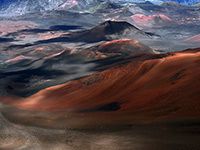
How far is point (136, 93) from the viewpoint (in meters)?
12.3

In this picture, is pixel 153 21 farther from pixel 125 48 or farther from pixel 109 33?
pixel 125 48

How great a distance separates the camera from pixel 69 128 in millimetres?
11062

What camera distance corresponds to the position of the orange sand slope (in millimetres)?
9562

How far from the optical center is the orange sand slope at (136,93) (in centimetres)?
956

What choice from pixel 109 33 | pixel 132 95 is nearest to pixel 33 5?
pixel 109 33

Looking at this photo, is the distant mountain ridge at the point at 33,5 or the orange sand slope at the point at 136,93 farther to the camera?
the distant mountain ridge at the point at 33,5

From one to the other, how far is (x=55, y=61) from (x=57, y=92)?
14959mm

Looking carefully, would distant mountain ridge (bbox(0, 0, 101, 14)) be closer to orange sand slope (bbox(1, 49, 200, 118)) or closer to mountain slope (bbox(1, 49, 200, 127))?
orange sand slope (bbox(1, 49, 200, 118))

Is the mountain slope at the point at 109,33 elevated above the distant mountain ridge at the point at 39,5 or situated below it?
below

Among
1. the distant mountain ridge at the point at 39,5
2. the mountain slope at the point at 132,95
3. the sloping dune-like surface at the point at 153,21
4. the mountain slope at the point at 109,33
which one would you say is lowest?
the mountain slope at the point at 132,95

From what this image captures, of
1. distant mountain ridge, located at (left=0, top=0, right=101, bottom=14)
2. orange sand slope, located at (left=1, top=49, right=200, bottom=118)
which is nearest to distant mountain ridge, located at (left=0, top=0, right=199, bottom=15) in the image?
distant mountain ridge, located at (left=0, top=0, right=101, bottom=14)

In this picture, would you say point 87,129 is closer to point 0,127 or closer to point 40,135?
point 40,135

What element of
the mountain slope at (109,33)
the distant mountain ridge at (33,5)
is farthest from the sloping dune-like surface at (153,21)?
the distant mountain ridge at (33,5)

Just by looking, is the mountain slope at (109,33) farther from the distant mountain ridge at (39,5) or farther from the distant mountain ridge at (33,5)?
the distant mountain ridge at (33,5)
